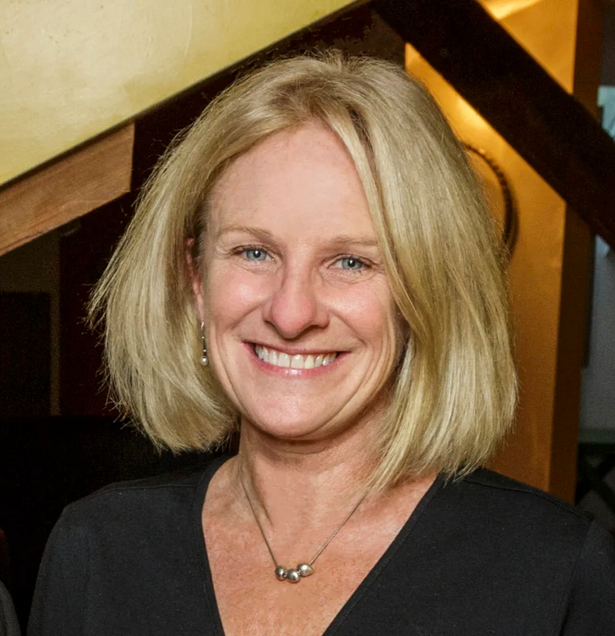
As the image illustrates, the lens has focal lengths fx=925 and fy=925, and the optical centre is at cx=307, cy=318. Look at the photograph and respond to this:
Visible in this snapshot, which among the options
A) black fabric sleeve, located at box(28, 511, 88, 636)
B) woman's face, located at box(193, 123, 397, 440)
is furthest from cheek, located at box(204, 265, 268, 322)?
black fabric sleeve, located at box(28, 511, 88, 636)

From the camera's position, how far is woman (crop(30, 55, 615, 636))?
133cm

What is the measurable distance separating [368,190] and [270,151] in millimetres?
176

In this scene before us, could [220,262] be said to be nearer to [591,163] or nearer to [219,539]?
[219,539]

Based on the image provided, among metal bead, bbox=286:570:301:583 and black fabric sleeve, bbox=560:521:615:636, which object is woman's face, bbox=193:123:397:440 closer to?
metal bead, bbox=286:570:301:583

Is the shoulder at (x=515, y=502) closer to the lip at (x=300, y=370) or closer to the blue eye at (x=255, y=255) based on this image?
the lip at (x=300, y=370)

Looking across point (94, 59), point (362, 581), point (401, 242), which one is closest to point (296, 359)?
point (401, 242)

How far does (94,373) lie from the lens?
2736 mm

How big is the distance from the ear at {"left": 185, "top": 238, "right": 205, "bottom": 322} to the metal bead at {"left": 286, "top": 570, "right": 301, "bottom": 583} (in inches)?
17.2

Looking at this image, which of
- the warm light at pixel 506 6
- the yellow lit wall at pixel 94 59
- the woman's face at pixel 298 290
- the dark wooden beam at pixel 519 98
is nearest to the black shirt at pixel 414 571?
the woman's face at pixel 298 290

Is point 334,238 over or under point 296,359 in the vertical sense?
over

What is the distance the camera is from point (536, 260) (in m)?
3.87

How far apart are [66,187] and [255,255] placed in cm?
34

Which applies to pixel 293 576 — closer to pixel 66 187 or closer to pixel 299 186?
pixel 299 186

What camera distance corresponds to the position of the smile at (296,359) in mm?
1406
